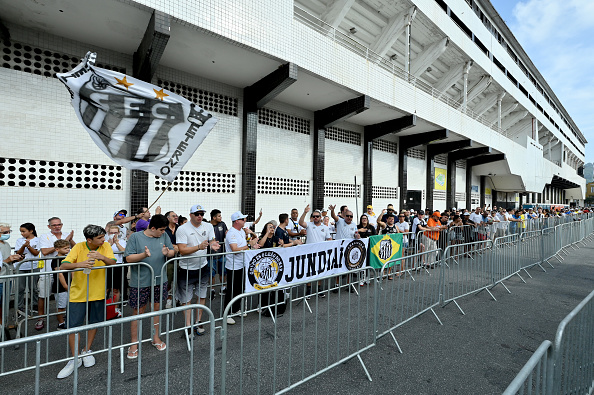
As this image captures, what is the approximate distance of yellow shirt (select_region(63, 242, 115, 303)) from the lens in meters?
3.31

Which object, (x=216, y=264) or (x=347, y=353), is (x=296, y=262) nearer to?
(x=216, y=264)

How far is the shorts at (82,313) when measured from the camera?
330cm

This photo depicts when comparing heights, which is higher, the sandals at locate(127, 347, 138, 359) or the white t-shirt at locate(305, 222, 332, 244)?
the white t-shirt at locate(305, 222, 332, 244)

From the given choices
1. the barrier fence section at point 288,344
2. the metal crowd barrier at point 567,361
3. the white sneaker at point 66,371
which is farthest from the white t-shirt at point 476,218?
the white sneaker at point 66,371

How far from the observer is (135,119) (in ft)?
14.8

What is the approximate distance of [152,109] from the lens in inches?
181

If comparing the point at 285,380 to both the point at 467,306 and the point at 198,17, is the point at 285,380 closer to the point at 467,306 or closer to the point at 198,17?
the point at 467,306

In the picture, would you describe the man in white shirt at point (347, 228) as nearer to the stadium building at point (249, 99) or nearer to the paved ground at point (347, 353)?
the paved ground at point (347, 353)

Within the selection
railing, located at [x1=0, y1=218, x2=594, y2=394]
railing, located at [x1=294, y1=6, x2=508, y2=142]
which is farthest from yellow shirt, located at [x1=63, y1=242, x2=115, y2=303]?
railing, located at [x1=294, y1=6, x2=508, y2=142]

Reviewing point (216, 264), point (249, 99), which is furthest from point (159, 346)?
point (249, 99)

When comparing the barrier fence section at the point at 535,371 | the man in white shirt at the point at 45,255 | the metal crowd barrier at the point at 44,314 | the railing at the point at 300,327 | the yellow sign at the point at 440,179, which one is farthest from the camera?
the yellow sign at the point at 440,179

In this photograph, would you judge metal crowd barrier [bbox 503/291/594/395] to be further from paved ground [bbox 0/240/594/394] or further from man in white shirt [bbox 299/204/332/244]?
man in white shirt [bbox 299/204/332/244]

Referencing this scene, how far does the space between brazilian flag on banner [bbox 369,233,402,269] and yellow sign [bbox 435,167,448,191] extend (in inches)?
592

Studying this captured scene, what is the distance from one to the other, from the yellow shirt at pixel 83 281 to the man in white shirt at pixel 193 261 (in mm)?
1068
